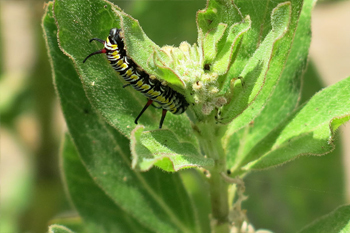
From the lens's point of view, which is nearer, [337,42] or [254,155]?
[254,155]

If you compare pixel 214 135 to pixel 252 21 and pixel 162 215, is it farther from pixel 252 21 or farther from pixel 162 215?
pixel 162 215

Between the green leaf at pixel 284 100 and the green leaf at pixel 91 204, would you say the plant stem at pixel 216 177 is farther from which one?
the green leaf at pixel 91 204

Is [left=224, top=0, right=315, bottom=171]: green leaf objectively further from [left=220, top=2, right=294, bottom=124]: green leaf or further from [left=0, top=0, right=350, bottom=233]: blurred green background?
[left=0, top=0, right=350, bottom=233]: blurred green background

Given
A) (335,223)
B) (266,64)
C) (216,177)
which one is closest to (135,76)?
(266,64)

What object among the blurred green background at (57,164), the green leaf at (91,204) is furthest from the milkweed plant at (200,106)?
the blurred green background at (57,164)

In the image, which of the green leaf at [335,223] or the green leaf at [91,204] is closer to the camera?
the green leaf at [335,223]

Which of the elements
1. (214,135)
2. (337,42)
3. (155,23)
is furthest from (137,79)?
(337,42)

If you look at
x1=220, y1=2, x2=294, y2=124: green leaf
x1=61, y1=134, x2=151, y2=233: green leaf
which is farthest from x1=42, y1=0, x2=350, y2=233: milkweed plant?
x1=61, y1=134, x2=151, y2=233: green leaf
